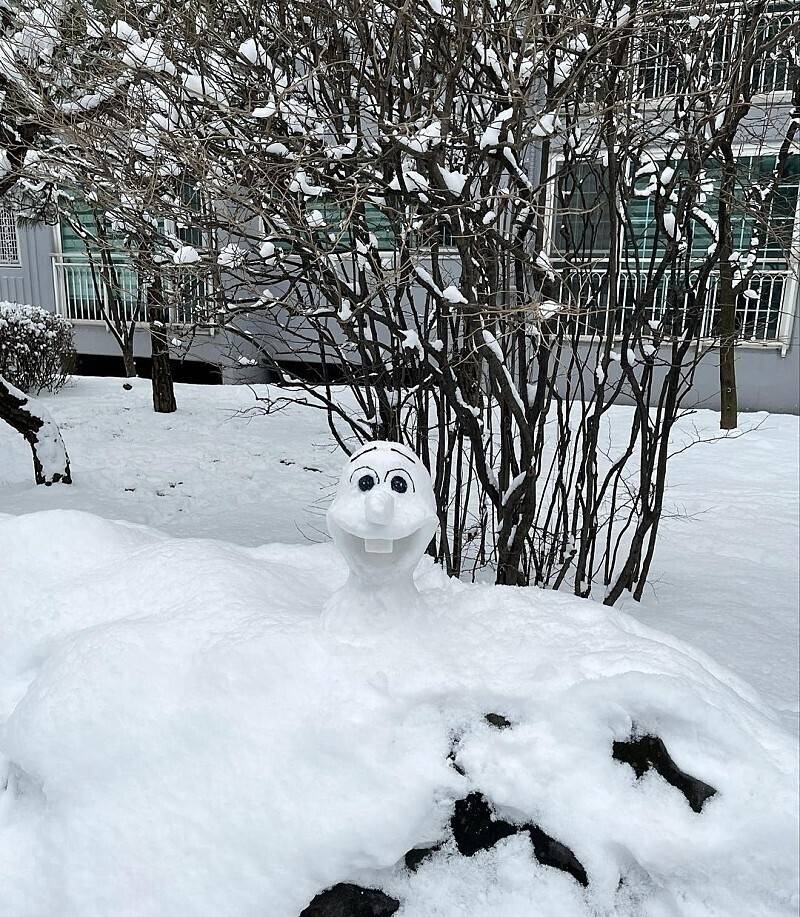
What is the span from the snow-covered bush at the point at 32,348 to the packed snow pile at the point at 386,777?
8.15 m

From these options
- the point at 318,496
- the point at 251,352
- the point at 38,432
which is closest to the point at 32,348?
the point at 251,352

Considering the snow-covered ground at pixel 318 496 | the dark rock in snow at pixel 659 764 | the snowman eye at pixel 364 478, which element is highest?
the snowman eye at pixel 364 478

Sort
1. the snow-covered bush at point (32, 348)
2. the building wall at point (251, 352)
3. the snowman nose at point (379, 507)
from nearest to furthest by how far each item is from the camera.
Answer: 1. the snowman nose at point (379, 507)
2. the building wall at point (251, 352)
3. the snow-covered bush at point (32, 348)

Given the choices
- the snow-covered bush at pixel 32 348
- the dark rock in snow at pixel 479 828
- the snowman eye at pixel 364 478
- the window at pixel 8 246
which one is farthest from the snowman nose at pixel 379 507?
the window at pixel 8 246

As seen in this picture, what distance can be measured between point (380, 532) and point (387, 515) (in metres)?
0.06

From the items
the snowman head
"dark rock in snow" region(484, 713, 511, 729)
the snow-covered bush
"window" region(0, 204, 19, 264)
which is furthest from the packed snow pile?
"window" region(0, 204, 19, 264)

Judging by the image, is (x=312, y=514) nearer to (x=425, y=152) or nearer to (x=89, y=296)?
(x=425, y=152)

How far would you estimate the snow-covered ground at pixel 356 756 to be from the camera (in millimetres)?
1574

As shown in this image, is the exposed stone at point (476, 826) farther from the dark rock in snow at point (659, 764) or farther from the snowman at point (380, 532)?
the snowman at point (380, 532)

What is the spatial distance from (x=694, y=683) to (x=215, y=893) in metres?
1.14

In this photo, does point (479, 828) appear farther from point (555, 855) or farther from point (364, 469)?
point (364, 469)

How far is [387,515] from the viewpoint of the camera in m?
1.74

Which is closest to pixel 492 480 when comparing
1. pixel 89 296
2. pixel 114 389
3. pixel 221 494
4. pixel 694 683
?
pixel 694 683

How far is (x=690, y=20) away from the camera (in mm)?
3160
